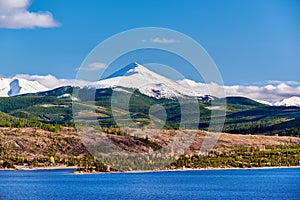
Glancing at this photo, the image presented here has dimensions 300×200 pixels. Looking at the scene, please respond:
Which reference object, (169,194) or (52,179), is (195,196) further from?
(52,179)

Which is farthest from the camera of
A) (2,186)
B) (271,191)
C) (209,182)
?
(209,182)

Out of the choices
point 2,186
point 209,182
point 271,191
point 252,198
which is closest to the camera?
point 252,198

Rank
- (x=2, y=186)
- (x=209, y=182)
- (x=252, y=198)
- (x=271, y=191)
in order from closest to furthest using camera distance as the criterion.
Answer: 1. (x=252, y=198)
2. (x=271, y=191)
3. (x=2, y=186)
4. (x=209, y=182)

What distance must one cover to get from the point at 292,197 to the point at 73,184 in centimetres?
5323

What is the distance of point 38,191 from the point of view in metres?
131

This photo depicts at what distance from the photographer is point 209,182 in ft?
519

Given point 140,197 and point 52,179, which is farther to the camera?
point 52,179

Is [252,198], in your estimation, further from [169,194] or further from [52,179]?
[52,179]

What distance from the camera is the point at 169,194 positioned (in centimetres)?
12425

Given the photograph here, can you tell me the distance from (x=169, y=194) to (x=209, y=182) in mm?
35463

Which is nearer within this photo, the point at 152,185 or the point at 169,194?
the point at 169,194

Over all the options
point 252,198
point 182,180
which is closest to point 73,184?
point 182,180

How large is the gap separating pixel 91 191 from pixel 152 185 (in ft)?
55.6

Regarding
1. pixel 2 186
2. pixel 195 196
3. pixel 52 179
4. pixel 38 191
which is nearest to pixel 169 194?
pixel 195 196
